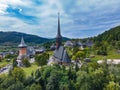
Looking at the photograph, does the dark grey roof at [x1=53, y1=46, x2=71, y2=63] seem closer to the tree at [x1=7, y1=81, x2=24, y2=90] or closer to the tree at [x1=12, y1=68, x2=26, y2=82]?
the tree at [x1=12, y1=68, x2=26, y2=82]

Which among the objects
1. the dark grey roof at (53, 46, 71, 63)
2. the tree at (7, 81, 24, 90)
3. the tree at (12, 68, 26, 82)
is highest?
the dark grey roof at (53, 46, 71, 63)

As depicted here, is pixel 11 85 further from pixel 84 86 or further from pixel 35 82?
pixel 84 86

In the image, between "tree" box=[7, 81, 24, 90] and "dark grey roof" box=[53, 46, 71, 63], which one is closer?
"tree" box=[7, 81, 24, 90]

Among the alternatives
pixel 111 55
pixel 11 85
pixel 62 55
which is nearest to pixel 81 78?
pixel 11 85

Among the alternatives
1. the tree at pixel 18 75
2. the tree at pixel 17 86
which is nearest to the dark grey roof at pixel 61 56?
the tree at pixel 18 75

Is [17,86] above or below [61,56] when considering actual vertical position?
below

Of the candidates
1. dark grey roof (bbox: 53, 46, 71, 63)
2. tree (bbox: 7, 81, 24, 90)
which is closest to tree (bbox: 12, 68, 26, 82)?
tree (bbox: 7, 81, 24, 90)

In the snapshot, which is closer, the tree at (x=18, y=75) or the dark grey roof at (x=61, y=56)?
the tree at (x=18, y=75)

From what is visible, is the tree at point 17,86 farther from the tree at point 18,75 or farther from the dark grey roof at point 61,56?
the dark grey roof at point 61,56

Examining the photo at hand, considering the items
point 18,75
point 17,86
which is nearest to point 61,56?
point 18,75

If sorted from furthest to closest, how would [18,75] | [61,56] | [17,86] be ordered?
[61,56], [18,75], [17,86]

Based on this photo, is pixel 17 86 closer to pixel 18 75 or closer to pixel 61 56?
pixel 18 75

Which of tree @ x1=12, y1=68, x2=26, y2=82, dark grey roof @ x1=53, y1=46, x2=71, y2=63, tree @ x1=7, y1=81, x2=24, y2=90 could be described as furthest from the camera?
dark grey roof @ x1=53, y1=46, x2=71, y2=63
